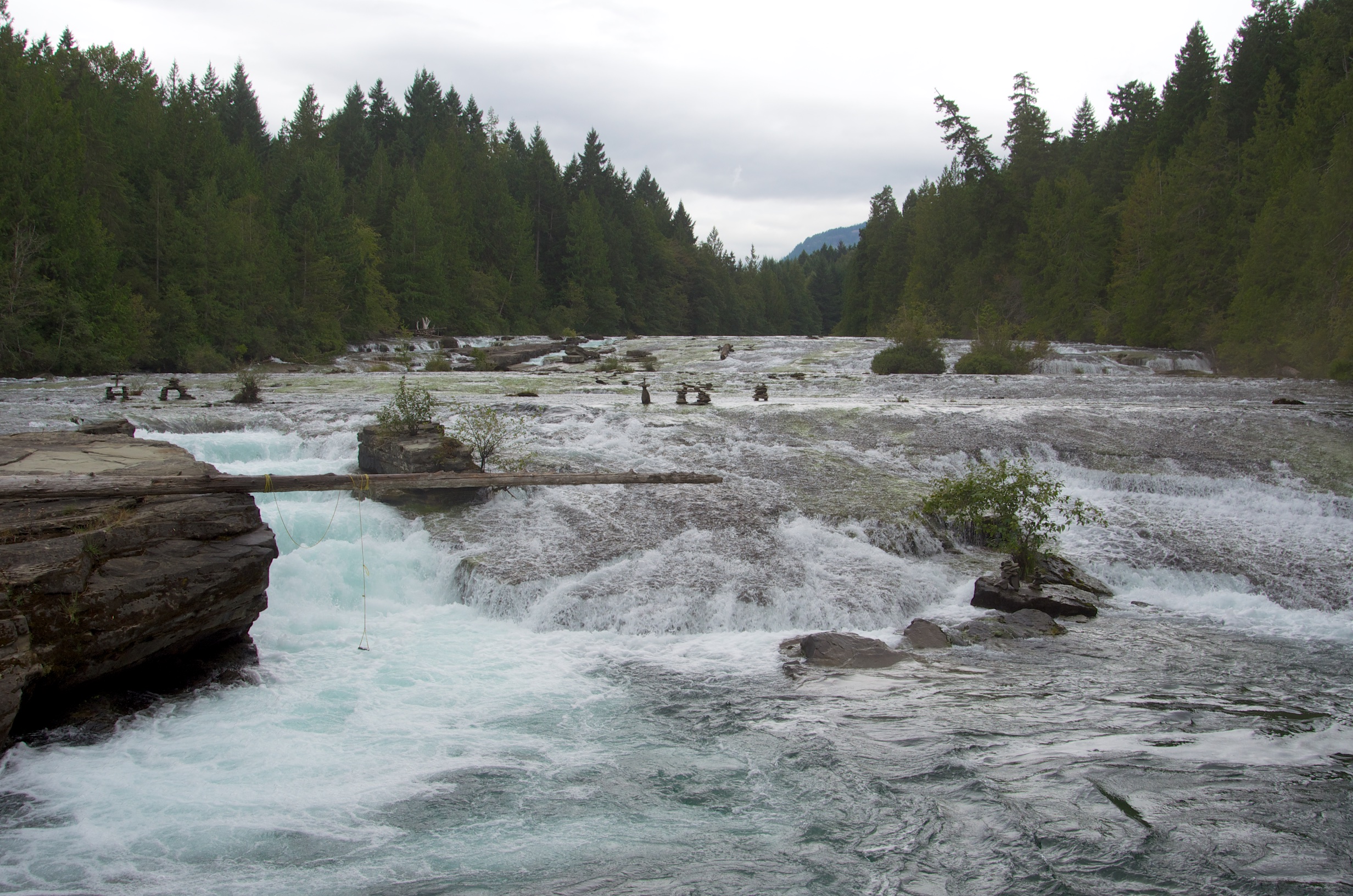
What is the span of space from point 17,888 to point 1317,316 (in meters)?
44.9

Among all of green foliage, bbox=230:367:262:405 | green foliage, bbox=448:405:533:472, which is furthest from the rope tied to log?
green foliage, bbox=230:367:262:405

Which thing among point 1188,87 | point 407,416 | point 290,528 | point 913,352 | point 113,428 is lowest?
point 290,528

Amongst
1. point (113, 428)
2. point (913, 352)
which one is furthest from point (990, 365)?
point (113, 428)

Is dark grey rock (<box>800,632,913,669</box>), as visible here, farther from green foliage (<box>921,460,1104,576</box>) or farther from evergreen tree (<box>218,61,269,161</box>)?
evergreen tree (<box>218,61,269,161</box>)

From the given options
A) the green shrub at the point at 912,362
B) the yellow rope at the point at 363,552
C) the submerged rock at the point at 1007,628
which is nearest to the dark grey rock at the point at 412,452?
the yellow rope at the point at 363,552

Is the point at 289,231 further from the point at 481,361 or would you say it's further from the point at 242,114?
the point at 242,114

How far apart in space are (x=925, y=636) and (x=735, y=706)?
3.27 meters

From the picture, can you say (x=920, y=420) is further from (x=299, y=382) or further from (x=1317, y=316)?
(x=1317, y=316)

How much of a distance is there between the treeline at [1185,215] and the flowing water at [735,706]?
2362 centimetres

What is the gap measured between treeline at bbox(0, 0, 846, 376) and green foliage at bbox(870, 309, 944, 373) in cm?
3065

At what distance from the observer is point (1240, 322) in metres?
40.2

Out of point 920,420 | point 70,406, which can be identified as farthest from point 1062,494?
point 70,406

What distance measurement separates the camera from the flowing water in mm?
5754

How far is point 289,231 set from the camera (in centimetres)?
5381
